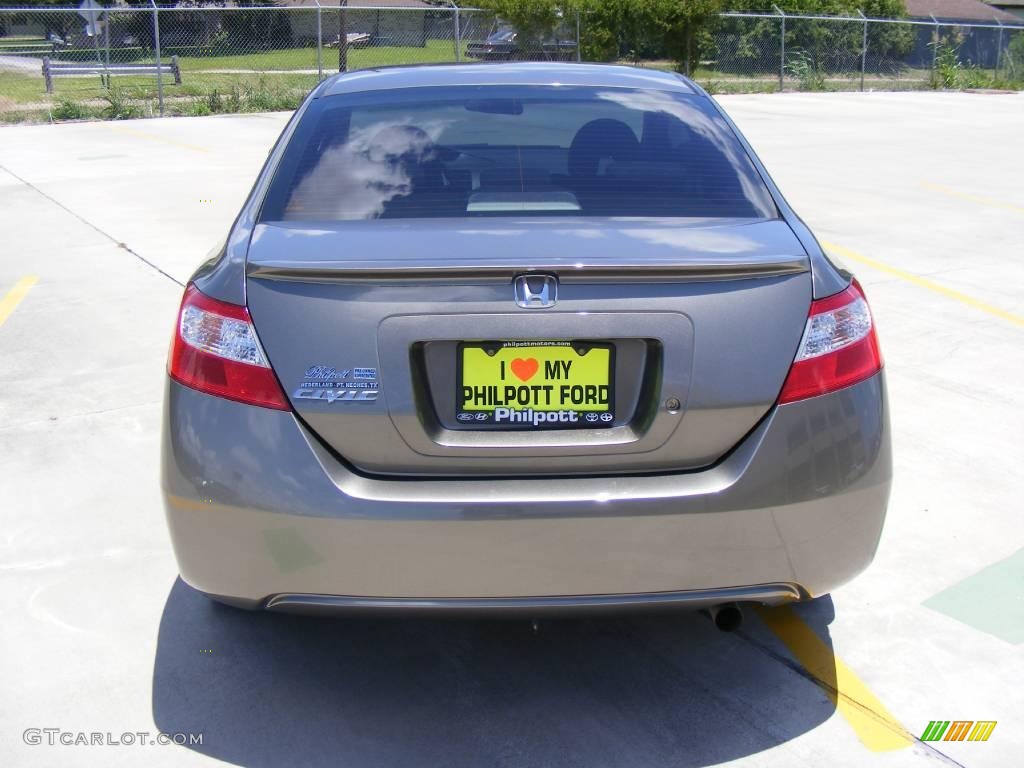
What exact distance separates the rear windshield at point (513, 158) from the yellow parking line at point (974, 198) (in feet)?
28.2

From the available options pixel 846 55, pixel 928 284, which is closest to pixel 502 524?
pixel 928 284

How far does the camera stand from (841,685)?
316 cm

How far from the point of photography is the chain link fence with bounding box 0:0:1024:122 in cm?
2291

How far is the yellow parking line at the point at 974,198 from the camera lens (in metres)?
11.2

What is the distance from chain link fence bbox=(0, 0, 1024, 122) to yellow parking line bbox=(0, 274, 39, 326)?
46.4 feet

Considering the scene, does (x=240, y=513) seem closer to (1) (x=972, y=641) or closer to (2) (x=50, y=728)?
(2) (x=50, y=728)

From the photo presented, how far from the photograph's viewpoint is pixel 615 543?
8.45 feet

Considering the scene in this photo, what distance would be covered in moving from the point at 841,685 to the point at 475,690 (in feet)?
3.33

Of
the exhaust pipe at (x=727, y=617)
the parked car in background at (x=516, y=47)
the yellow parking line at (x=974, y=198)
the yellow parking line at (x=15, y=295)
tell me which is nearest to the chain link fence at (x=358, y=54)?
the parked car in background at (x=516, y=47)

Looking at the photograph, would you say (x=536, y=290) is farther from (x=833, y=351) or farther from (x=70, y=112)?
(x=70, y=112)

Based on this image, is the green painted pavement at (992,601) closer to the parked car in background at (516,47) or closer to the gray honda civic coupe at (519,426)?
the gray honda civic coupe at (519,426)

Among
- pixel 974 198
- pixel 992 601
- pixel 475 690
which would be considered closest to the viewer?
pixel 475 690

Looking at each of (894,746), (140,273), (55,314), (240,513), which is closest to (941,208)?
(140,273)

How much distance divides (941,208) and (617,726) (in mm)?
9339
